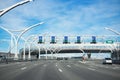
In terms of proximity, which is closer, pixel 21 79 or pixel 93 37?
pixel 21 79

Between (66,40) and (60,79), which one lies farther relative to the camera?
(66,40)

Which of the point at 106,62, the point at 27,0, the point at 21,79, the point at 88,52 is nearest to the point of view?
the point at 21,79

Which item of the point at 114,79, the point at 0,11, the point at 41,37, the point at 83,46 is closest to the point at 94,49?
the point at 83,46

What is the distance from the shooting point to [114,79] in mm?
13141

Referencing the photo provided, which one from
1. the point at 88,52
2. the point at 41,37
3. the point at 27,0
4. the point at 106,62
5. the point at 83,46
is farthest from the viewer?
the point at 88,52

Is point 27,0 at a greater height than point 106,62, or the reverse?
point 27,0

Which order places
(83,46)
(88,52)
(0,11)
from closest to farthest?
(0,11), (83,46), (88,52)

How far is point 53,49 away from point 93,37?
43346 millimetres

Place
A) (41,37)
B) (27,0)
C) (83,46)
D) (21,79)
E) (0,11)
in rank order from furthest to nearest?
(83,46), (41,37), (0,11), (27,0), (21,79)

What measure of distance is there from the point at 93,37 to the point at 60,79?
6171 centimetres

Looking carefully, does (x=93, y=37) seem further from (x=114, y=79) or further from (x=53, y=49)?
(x=114, y=79)

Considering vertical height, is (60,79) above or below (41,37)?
below

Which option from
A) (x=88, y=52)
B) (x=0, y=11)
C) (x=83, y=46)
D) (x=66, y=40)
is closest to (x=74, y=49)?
(x=83, y=46)

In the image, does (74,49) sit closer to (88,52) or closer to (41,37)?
(88,52)
